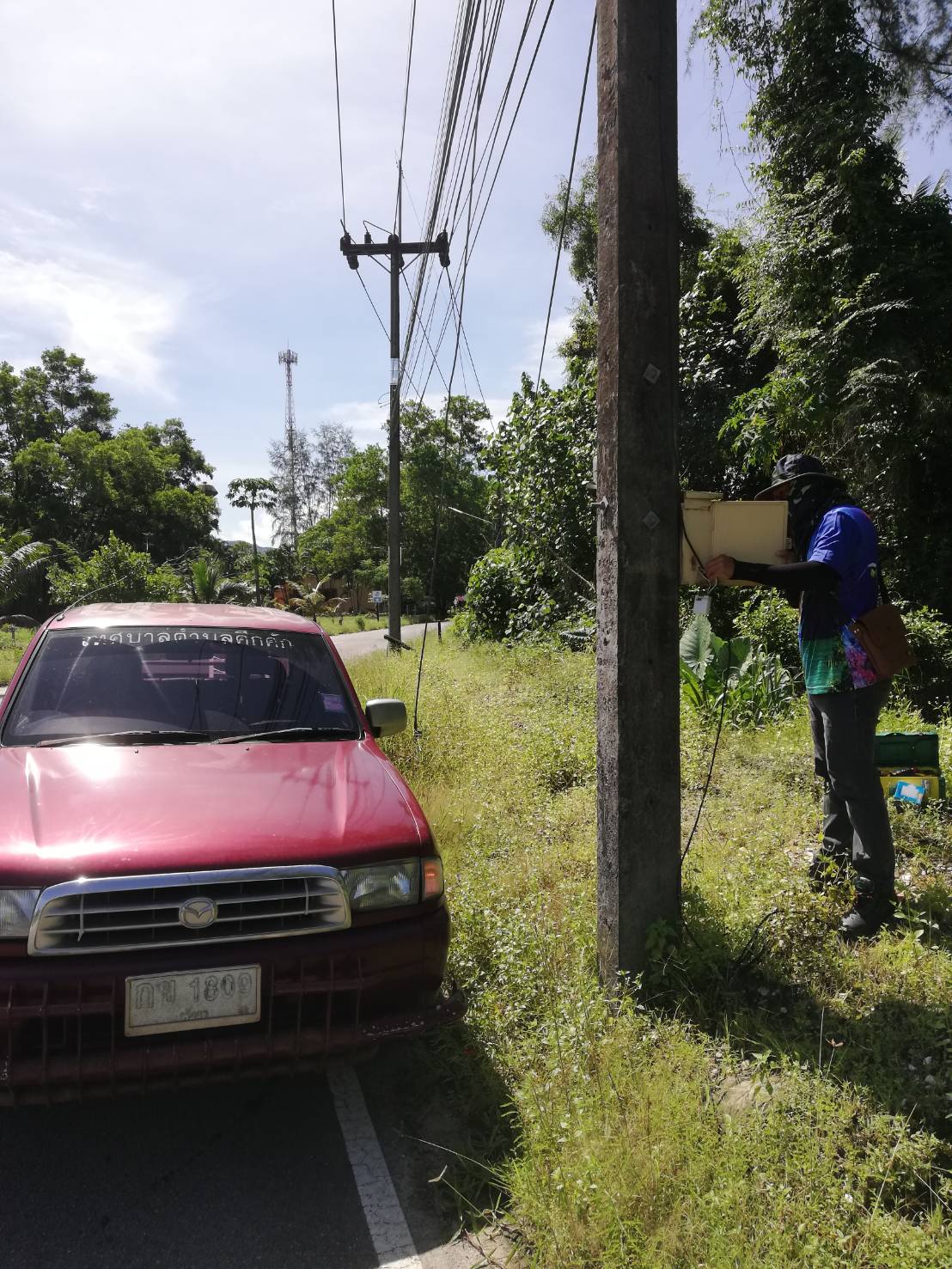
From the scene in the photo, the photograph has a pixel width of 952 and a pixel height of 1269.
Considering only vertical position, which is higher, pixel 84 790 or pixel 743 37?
pixel 743 37

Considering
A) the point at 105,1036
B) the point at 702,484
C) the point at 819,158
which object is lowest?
the point at 105,1036

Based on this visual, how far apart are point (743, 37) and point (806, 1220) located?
11.7 metres

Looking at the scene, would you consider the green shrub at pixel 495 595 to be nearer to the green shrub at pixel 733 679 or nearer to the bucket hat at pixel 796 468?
the green shrub at pixel 733 679

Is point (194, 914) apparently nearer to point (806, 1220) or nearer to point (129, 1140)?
point (129, 1140)

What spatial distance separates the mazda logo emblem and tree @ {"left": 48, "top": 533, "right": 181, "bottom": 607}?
75.1 feet

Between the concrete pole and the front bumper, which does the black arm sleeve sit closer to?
the front bumper

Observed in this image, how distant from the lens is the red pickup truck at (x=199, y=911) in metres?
2.43

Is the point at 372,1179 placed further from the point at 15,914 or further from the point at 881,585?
the point at 881,585

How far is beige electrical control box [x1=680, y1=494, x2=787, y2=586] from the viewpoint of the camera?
11.1 ft

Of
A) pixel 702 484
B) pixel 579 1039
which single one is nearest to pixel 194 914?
pixel 579 1039

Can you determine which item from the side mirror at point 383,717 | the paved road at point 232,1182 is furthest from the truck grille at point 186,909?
the side mirror at point 383,717

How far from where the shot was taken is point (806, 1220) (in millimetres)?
2160

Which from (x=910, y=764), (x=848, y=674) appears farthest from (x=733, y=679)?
(x=848, y=674)

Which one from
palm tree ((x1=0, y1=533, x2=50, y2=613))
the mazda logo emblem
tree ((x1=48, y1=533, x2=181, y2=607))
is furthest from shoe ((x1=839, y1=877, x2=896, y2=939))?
palm tree ((x1=0, y1=533, x2=50, y2=613))
